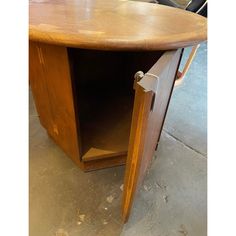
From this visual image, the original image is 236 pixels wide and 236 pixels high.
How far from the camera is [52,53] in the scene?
74 centimetres

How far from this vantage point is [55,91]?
876 mm

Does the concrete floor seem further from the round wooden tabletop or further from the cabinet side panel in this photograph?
the round wooden tabletop

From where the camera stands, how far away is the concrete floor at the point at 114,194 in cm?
98

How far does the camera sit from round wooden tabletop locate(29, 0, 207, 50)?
62 cm

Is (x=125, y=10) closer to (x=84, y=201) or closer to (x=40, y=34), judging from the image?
(x=40, y=34)

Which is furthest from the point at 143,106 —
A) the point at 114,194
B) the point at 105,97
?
the point at 105,97

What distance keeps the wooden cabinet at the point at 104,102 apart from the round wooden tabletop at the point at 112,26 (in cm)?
6

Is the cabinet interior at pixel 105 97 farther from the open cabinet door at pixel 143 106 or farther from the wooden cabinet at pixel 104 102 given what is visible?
A: the open cabinet door at pixel 143 106

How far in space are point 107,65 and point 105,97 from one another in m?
0.20

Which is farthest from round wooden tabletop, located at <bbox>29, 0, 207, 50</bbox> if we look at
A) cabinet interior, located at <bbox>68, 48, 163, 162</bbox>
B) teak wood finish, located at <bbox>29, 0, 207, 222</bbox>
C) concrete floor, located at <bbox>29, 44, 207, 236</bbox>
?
concrete floor, located at <bbox>29, 44, 207, 236</bbox>

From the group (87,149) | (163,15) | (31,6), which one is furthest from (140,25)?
(87,149)

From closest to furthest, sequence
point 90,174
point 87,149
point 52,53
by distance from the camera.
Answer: point 52,53 → point 87,149 → point 90,174
